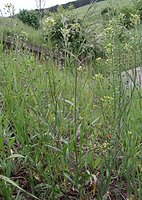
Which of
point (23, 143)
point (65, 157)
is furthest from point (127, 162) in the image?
point (23, 143)

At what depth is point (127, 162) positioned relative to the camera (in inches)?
57.6

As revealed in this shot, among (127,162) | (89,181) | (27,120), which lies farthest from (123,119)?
(27,120)

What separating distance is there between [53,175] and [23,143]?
18 cm

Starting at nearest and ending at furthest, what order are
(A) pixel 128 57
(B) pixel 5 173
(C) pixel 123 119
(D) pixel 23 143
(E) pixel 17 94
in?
1. (B) pixel 5 173
2. (D) pixel 23 143
3. (C) pixel 123 119
4. (E) pixel 17 94
5. (A) pixel 128 57

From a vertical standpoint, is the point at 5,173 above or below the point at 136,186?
above

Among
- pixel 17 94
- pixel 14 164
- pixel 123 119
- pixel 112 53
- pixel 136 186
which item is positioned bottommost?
pixel 136 186

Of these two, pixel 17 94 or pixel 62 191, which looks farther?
pixel 17 94

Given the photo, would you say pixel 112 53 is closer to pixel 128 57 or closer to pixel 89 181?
pixel 128 57

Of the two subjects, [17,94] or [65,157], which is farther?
[17,94]

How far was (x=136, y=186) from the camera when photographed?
1.46 m

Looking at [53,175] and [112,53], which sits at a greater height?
[112,53]

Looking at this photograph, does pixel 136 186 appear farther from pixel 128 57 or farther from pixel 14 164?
pixel 128 57

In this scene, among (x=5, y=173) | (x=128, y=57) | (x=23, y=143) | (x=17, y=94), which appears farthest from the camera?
(x=128, y=57)

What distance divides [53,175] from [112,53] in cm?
56
